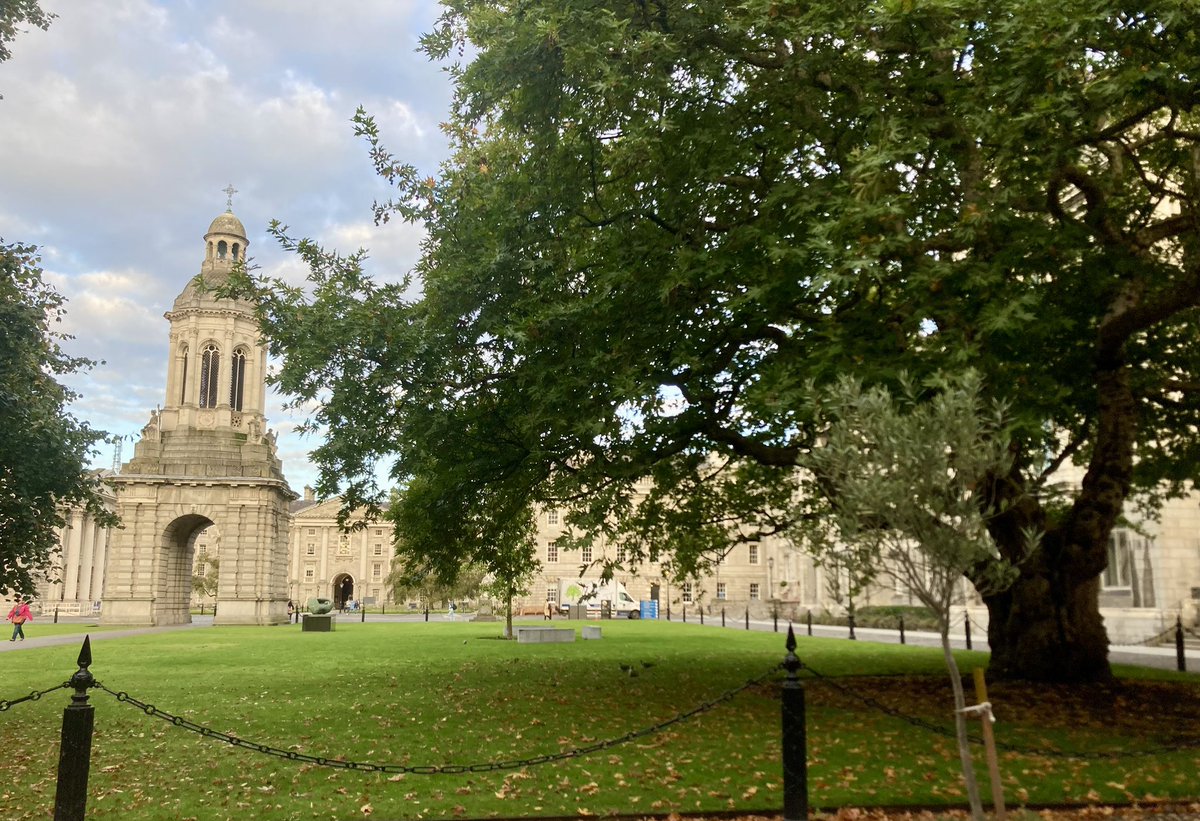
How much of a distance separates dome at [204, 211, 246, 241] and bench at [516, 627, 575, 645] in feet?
128

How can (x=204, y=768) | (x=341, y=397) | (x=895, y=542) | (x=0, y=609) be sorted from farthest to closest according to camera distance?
1. (x=0, y=609)
2. (x=341, y=397)
3. (x=204, y=768)
4. (x=895, y=542)

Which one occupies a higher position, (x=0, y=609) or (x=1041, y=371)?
(x=1041, y=371)

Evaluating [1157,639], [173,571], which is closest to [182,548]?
[173,571]

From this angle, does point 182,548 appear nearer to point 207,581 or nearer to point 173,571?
point 173,571

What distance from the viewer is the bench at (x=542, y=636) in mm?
33562

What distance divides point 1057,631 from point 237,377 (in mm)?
53631

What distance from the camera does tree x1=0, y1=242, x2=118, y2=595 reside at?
1254 cm

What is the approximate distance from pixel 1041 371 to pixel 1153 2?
16.0ft

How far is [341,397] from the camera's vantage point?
13953 mm

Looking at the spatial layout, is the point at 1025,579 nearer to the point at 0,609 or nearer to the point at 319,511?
the point at 0,609

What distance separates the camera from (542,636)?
3391cm

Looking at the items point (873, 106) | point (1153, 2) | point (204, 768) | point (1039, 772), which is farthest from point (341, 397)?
point (1153, 2)

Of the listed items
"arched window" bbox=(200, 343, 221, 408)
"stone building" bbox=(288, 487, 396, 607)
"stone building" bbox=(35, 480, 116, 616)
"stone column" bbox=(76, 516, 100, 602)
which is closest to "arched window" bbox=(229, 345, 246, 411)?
"arched window" bbox=(200, 343, 221, 408)

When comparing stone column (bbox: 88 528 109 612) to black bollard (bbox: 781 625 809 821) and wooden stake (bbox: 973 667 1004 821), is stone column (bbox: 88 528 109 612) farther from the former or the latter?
wooden stake (bbox: 973 667 1004 821)
